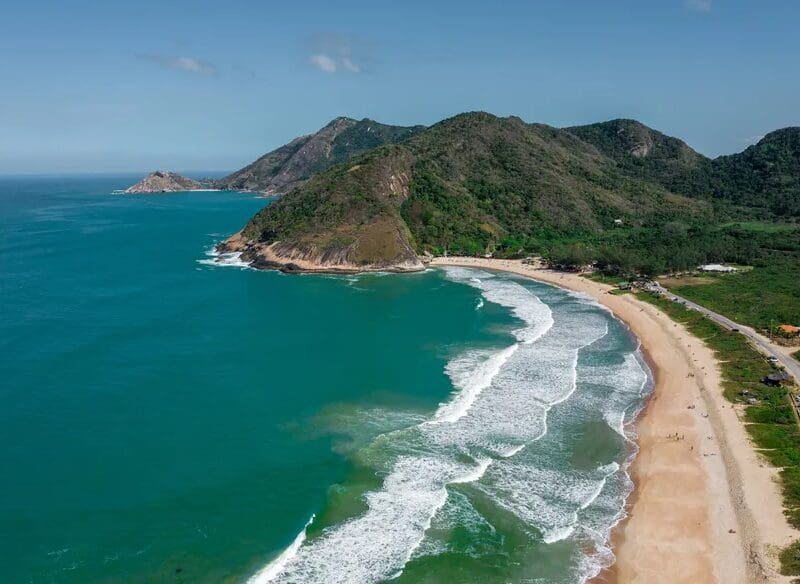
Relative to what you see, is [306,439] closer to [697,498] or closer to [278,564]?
[278,564]

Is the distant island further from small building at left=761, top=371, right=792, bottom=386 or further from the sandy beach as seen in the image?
the sandy beach

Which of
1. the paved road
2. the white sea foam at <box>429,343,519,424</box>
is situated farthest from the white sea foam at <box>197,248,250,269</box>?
the paved road

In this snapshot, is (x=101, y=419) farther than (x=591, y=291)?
No

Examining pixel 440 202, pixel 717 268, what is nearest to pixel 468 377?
pixel 717 268

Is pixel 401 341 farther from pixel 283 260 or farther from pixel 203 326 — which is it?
pixel 283 260

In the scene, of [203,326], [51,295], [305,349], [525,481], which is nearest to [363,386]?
[305,349]

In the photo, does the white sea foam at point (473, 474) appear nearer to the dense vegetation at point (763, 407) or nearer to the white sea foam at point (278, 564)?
the white sea foam at point (278, 564)

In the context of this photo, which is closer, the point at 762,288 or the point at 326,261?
the point at 762,288
